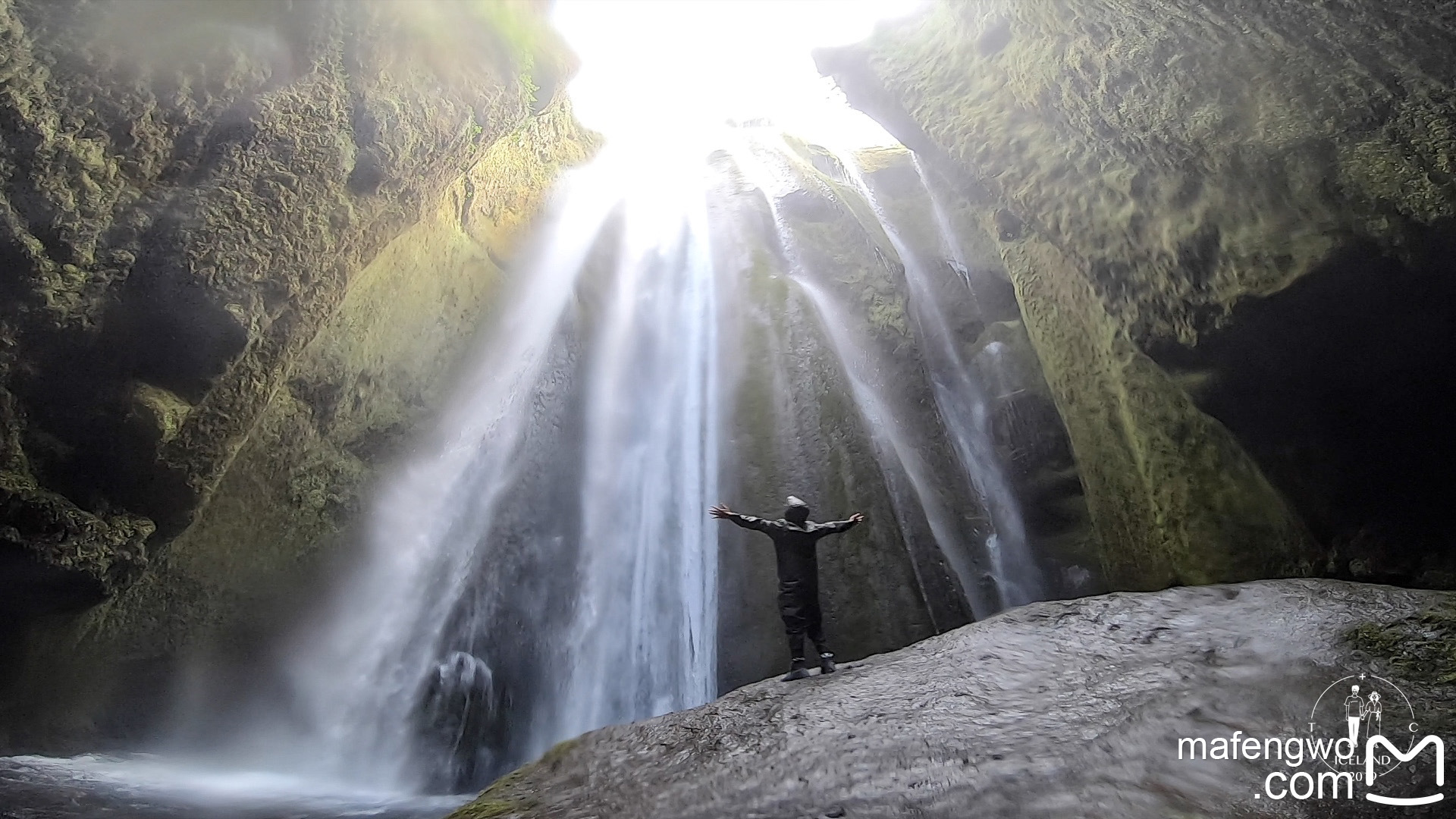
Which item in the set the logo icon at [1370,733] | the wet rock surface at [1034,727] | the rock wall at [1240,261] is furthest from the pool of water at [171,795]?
the rock wall at [1240,261]

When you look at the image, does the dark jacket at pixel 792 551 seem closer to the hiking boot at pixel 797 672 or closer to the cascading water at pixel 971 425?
the hiking boot at pixel 797 672

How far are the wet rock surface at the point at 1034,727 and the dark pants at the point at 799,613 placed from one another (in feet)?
1.09

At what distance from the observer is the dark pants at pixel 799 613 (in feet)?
16.9

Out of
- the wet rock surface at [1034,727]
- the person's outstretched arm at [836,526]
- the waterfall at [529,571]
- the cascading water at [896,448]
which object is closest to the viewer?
the wet rock surface at [1034,727]

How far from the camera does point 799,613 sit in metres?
5.14

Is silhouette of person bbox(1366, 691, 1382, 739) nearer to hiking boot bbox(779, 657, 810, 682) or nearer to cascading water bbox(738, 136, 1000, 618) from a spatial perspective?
hiking boot bbox(779, 657, 810, 682)

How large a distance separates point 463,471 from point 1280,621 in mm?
9313

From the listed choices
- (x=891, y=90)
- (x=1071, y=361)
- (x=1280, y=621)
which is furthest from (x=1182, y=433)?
(x=891, y=90)

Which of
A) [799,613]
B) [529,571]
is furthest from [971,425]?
[799,613]

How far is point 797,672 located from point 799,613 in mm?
392

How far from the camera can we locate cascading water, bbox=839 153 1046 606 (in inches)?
369

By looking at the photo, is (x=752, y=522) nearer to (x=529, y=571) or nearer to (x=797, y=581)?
(x=797, y=581)

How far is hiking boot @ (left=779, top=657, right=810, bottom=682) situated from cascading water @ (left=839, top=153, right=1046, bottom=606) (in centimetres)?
447

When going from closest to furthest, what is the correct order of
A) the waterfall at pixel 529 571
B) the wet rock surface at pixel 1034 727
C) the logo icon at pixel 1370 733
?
the logo icon at pixel 1370 733 → the wet rock surface at pixel 1034 727 → the waterfall at pixel 529 571
